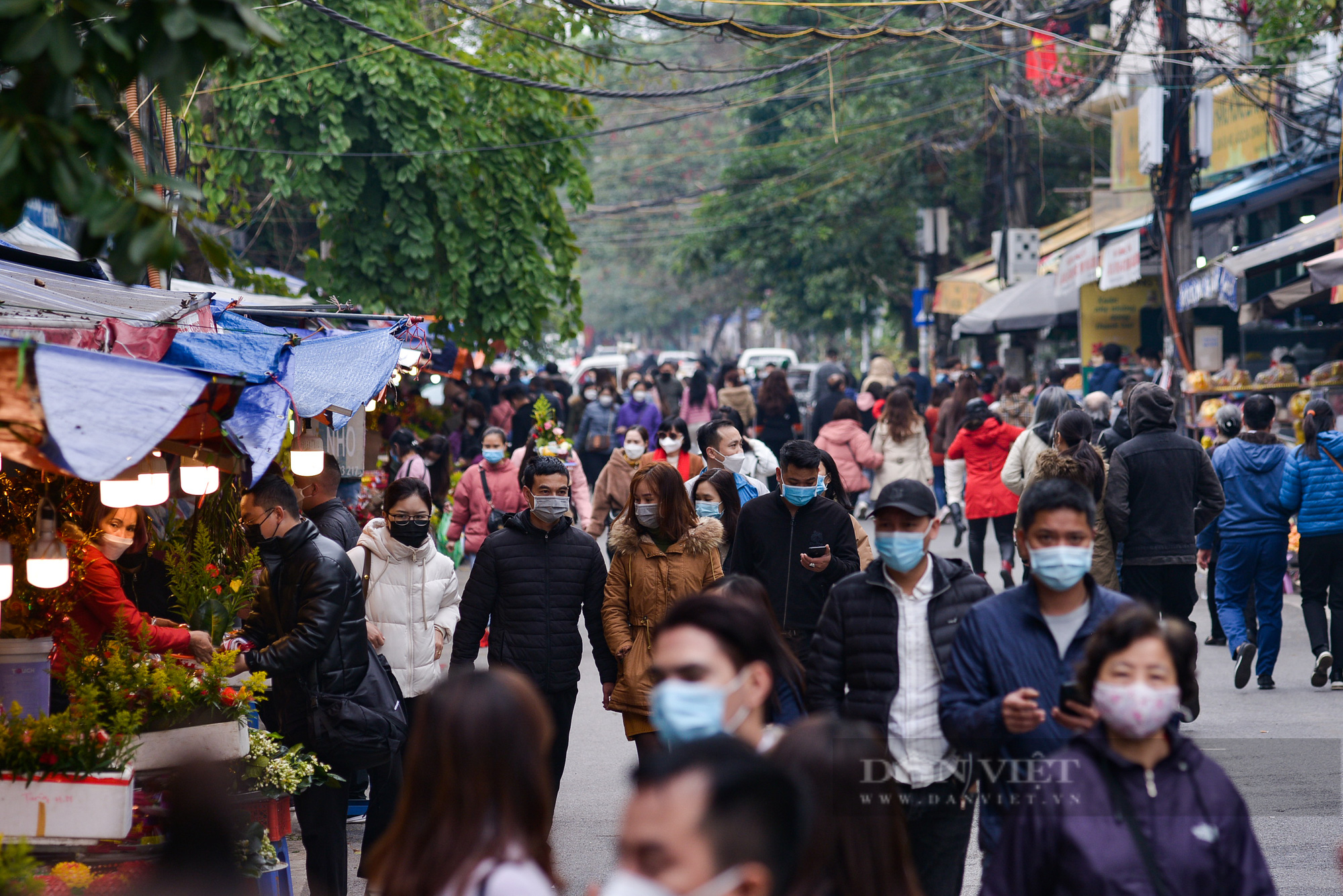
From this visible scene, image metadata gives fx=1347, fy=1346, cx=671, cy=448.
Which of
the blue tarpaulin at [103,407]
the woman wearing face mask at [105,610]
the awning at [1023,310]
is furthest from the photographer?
the awning at [1023,310]

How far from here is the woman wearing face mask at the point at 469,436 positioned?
15.4m

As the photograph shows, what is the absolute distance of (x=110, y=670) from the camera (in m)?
4.93

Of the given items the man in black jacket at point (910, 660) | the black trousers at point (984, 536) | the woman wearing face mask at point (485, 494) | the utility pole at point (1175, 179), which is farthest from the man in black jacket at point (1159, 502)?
the utility pole at point (1175, 179)

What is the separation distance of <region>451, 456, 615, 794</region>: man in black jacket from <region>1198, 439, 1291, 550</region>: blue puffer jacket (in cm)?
468

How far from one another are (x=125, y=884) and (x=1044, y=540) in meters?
3.03

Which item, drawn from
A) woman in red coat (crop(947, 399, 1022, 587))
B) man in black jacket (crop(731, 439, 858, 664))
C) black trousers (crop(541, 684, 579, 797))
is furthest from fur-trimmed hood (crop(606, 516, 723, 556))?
woman in red coat (crop(947, 399, 1022, 587))

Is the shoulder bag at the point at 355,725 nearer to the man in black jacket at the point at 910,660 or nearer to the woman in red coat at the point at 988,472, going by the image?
the man in black jacket at the point at 910,660

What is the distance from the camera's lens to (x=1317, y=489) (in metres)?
8.47

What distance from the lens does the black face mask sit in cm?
611

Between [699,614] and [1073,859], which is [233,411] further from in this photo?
[1073,859]

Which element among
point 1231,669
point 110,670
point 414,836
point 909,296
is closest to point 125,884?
point 110,670

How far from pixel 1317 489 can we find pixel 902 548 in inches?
211

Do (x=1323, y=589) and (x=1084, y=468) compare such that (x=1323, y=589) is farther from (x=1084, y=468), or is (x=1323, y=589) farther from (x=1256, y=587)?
(x=1084, y=468)

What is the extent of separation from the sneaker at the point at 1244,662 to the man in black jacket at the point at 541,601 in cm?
478
